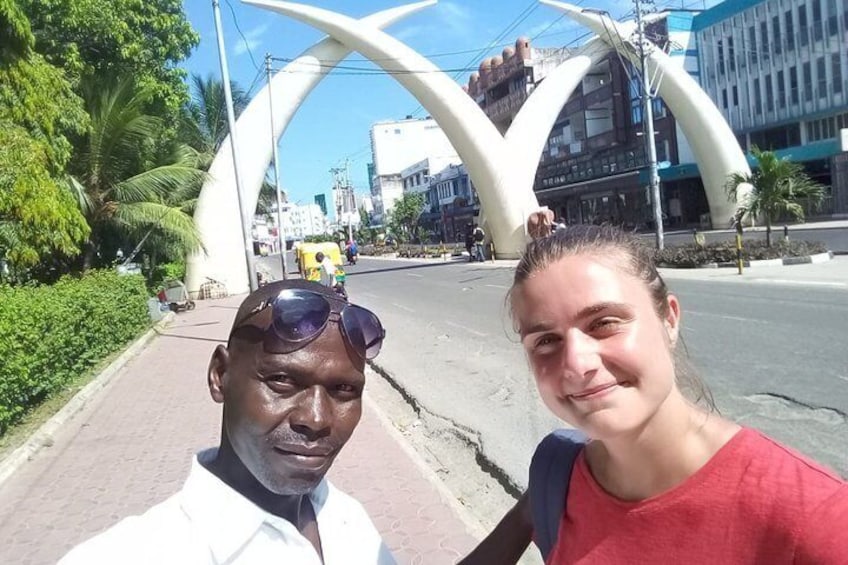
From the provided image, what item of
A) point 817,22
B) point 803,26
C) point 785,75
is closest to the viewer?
point 817,22

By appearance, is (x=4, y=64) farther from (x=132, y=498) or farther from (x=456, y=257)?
(x=456, y=257)

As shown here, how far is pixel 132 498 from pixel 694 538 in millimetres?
4707

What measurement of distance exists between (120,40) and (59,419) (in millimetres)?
11934

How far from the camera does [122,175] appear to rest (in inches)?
644

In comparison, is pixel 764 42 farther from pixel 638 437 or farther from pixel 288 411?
→ pixel 288 411

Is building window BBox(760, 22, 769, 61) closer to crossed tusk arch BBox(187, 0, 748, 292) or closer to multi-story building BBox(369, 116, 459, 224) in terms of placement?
crossed tusk arch BBox(187, 0, 748, 292)

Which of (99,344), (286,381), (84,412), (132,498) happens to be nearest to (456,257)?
(99,344)

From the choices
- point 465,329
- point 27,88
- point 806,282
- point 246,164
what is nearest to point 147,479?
point 465,329

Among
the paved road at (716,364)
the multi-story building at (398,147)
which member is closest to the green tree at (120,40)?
the paved road at (716,364)

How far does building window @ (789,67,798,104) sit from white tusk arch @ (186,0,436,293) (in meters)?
20.7

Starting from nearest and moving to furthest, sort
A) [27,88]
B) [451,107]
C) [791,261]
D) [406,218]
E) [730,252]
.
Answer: [27,88] → [791,261] → [730,252] → [451,107] → [406,218]

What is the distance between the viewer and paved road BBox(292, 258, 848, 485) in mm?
5195

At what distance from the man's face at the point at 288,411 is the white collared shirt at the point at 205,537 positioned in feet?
0.21

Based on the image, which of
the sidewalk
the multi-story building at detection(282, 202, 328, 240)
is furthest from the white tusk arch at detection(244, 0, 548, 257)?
the multi-story building at detection(282, 202, 328, 240)
